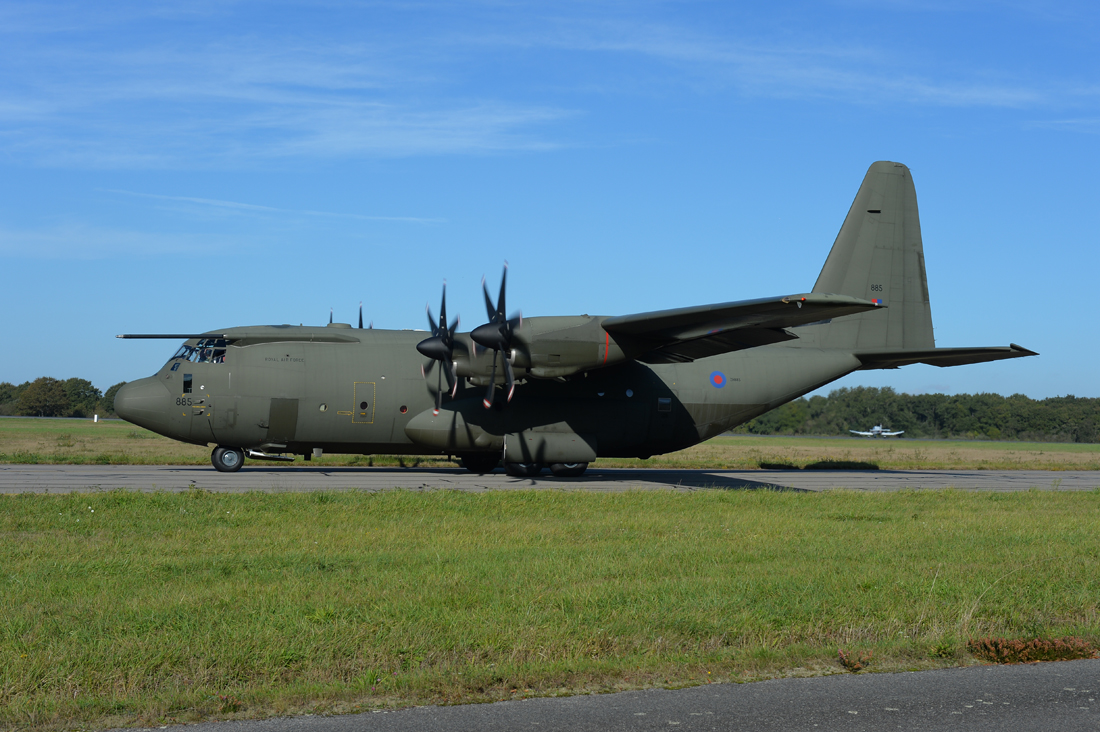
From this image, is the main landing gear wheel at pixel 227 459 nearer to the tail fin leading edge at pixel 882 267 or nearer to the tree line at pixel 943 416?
the tail fin leading edge at pixel 882 267

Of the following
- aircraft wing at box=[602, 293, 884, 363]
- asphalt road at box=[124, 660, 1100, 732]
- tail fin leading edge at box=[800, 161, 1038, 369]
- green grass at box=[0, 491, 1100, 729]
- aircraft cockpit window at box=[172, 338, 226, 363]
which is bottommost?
asphalt road at box=[124, 660, 1100, 732]

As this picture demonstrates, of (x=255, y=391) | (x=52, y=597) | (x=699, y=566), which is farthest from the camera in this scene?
(x=255, y=391)

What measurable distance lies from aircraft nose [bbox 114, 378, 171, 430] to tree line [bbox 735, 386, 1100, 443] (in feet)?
353

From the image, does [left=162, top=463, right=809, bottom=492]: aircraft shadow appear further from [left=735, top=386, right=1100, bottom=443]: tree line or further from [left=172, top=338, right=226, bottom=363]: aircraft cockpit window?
[left=735, top=386, right=1100, bottom=443]: tree line

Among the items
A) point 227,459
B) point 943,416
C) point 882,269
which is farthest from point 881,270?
point 943,416

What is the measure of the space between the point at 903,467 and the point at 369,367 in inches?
947

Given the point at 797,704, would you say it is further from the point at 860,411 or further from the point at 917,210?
the point at 860,411

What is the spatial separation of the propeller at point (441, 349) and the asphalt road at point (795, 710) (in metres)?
18.1

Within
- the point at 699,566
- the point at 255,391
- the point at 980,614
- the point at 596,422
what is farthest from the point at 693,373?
the point at 980,614

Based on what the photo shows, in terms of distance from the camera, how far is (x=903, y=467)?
37344 millimetres

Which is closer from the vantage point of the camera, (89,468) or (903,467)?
(89,468)

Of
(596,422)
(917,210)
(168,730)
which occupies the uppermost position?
(917,210)

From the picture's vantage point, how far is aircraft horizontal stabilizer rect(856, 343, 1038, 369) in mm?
24969

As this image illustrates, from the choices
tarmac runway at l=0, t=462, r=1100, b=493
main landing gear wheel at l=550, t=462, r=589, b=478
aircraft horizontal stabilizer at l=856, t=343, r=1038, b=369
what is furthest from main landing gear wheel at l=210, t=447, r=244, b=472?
aircraft horizontal stabilizer at l=856, t=343, r=1038, b=369
